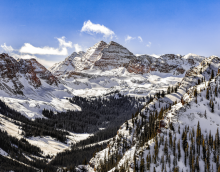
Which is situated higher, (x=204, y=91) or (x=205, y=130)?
(x=204, y=91)

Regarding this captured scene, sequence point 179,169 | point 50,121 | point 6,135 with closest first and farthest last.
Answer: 1. point 179,169
2. point 6,135
3. point 50,121

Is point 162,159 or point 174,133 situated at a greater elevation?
point 174,133

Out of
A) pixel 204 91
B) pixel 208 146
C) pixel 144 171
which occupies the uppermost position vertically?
pixel 204 91

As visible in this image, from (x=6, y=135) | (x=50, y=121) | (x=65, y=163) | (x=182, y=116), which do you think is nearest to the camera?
(x=182, y=116)

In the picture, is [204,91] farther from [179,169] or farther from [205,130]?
[179,169]

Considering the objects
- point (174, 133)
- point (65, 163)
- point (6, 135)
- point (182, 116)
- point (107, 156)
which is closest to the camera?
point (174, 133)

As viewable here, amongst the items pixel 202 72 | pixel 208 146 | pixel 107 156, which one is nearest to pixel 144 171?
pixel 208 146

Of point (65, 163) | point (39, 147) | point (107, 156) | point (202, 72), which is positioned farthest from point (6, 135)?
point (202, 72)

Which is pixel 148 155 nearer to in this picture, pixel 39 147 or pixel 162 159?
A: pixel 162 159

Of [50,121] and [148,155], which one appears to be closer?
[148,155]
